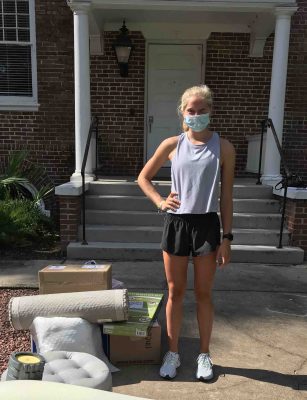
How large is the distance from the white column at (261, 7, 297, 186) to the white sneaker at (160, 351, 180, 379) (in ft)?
13.5

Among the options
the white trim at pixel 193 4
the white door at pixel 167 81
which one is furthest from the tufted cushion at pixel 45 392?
the white door at pixel 167 81

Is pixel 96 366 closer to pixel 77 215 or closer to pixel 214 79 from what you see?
pixel 77 215

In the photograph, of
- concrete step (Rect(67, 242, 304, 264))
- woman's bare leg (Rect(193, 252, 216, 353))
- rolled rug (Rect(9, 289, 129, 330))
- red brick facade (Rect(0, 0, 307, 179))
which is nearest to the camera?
woman's bare leg (Rect(193, 252, 216, 353))

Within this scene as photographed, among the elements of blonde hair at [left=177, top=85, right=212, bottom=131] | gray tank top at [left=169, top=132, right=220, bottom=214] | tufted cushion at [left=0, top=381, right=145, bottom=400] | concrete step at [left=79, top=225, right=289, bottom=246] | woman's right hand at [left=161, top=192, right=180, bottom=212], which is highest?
blonde hair at [left=177, top=85, right=212, bottom=131]

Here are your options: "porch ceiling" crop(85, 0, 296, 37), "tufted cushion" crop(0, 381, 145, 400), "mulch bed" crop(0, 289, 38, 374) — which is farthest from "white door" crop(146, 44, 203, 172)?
"tufted cushion" crop(0, 381, 145, 400)

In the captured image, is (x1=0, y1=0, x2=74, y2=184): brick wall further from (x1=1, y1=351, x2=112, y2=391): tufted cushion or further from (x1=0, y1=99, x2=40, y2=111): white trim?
(x1=1, y1=351, x2=112, y2=391): tufted cushion

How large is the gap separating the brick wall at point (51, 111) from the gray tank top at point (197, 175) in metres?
5.52

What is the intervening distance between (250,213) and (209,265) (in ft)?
11.9

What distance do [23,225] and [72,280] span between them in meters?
3.36

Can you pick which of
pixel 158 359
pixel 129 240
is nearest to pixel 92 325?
pixel 158 359

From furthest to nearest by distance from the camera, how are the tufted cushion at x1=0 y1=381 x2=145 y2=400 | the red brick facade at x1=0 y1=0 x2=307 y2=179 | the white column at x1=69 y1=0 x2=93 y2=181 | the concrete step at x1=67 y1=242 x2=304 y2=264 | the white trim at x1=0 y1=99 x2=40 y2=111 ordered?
the white trim at x1=0 y1=99 x2=40 y2=111 → the red brick facade at x1=0 y1=0 x2=307 y2=179 → the white column at x1=69 y1=0 x2=93 y2=181 → the concrete step at x1=67 y1=242 x2=304 y2=264 → the tufted cushion at x1=0 y1=381 x2=145 y2=400

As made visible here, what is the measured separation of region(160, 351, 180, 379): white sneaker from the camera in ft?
9.17

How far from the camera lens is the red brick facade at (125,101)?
24.8 feet

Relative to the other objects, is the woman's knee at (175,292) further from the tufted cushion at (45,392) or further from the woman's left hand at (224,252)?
the tufted cushion at (45,392)
